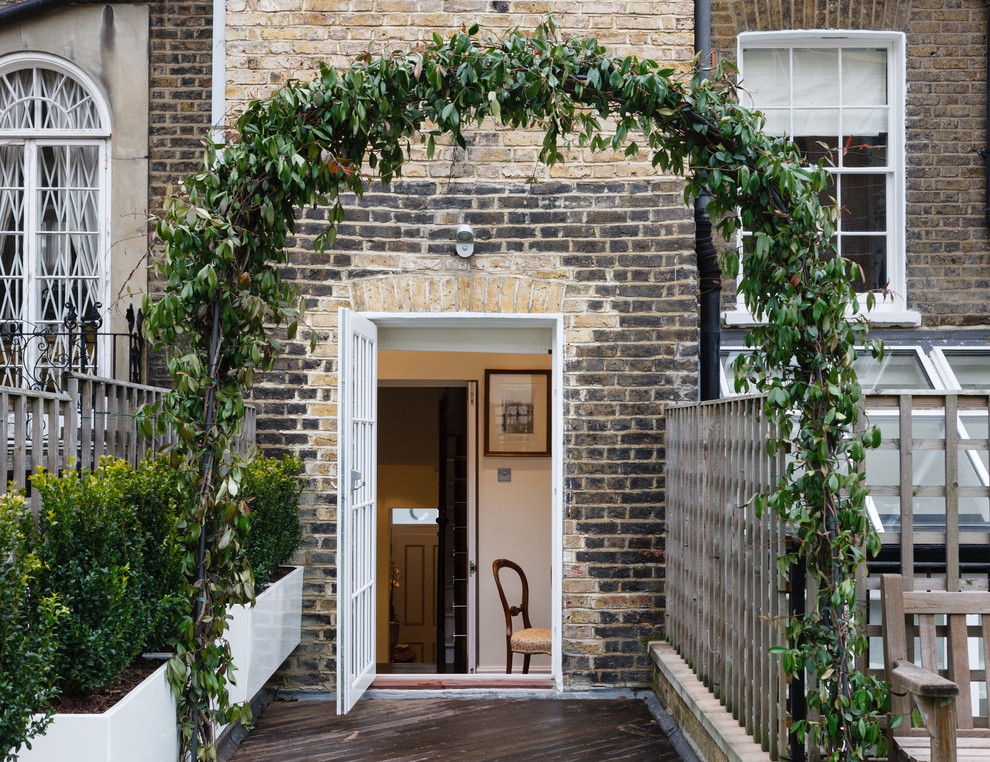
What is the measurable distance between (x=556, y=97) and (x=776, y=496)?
1.59m

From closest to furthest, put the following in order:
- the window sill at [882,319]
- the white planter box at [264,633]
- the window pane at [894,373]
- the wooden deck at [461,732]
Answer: the white planter box at [264,633] → the wooden deck at [461,732] → the window pane at [894,373] → the window sill at [882,319]

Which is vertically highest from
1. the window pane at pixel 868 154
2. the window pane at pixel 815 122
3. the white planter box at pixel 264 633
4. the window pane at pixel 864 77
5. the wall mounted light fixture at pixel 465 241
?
the window pane at pixel 864 77

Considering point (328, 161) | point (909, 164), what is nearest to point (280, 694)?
point (328, 161)

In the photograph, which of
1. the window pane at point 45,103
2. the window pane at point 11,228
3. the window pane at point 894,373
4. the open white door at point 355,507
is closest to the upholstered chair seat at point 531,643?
the open white door at point 355,507

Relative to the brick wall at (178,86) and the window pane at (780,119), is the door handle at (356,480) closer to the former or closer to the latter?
the brick wall at (178,86)

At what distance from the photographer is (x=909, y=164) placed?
6.59 meters

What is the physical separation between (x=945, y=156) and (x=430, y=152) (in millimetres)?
4370

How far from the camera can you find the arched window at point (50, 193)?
6.57 m

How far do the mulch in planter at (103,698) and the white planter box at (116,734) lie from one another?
0.15ft

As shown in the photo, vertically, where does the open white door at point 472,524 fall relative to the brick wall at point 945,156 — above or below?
below

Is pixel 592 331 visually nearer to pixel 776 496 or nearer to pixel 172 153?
pixel 776 496

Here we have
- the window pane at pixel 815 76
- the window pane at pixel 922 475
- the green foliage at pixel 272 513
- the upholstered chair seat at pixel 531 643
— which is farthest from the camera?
the upholstered chair seat at pixel 531 643

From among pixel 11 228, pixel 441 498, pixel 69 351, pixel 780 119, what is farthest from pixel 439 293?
pixel 441 498

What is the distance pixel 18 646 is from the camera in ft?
7.66
